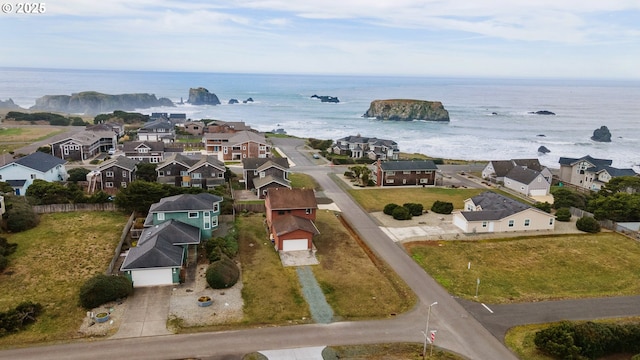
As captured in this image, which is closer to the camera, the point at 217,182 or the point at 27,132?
the point at 217,182

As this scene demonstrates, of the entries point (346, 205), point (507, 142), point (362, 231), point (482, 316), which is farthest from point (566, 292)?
point (507, 142)

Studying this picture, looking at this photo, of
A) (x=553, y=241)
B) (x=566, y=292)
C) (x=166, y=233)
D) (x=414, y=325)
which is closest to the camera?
(x=414, y=325)

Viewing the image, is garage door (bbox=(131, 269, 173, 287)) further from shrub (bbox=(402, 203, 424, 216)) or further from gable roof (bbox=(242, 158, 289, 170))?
gable roof (bbox=(242, 158, 289, 170))

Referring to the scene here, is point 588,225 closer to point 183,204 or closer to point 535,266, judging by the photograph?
point 535,266

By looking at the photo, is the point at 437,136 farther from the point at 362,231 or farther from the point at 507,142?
the point at 362,231

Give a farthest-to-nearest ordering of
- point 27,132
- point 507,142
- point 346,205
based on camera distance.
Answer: point 507,142, point 27,132, point 346,205

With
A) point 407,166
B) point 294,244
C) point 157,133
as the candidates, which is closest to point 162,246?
point 294,244
